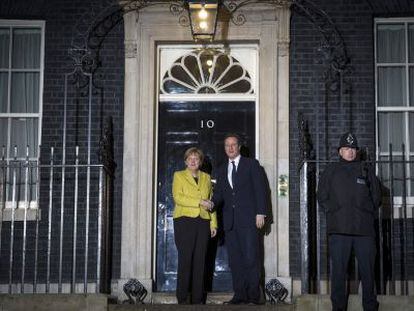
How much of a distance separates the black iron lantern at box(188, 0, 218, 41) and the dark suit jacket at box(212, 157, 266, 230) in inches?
63.7

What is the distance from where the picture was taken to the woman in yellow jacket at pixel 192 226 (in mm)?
10117

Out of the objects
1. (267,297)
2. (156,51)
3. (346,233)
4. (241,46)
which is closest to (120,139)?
(156,51)

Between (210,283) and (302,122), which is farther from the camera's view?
(210,283)

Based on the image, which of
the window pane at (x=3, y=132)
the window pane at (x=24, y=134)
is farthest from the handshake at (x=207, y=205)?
the window pane at (x=3, y=132)

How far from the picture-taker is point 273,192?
11008mm

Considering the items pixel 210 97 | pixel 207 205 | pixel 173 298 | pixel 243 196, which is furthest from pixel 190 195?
pixel 210 97

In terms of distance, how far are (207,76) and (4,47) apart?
2.67 m

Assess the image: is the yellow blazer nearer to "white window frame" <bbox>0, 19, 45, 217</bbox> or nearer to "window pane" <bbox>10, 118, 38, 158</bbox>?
"white window frame" <bbox>0, 19, 45, 217</bbox>

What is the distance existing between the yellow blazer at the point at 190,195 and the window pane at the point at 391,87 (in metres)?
2.69

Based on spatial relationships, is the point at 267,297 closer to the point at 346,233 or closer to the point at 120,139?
the point at 346,233

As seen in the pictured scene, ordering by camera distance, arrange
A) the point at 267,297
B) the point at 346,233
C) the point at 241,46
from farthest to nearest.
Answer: the point at 241,46 → the point at 267,297 → the point at 346,233

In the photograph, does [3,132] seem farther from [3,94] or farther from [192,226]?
[192,226]

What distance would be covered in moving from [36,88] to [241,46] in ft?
8.83

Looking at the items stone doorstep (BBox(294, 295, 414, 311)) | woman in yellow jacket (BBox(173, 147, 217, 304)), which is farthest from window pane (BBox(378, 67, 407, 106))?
stone doorstep (BBox(294, 295, 414, 311))
